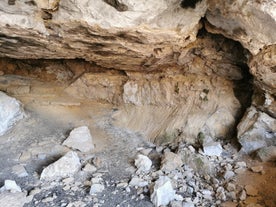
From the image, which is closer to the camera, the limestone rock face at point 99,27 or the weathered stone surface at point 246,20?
the weathered stone surface at point 246,20

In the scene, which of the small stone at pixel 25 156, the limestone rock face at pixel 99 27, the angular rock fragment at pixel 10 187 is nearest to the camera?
the limestone rock face at pixel 99 27

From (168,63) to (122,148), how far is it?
133 centimetres

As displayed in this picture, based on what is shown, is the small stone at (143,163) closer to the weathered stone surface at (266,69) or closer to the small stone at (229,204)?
the small stone at (229,204)

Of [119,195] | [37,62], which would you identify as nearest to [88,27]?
[119,195]

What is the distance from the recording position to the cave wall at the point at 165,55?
2373mm

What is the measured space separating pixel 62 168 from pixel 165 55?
1.81m

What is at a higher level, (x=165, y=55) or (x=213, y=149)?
(x=165, y=55)

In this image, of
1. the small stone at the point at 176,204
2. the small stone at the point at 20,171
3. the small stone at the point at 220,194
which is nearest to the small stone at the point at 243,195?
the small stone at the point at 220,194

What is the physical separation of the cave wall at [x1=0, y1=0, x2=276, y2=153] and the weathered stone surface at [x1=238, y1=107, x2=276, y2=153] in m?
0.01

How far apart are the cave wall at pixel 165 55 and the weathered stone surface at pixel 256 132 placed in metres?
0.01

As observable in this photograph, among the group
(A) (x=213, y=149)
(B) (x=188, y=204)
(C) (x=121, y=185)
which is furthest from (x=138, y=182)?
(A) (x=213, y=149)

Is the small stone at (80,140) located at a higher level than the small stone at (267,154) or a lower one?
lower

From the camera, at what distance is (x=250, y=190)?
2646mm

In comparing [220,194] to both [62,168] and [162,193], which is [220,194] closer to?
[162,193]
